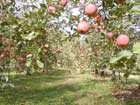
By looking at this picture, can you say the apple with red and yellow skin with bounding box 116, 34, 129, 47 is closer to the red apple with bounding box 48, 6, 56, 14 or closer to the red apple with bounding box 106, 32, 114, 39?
the red apple with bounding box 106, 32, 114, 39

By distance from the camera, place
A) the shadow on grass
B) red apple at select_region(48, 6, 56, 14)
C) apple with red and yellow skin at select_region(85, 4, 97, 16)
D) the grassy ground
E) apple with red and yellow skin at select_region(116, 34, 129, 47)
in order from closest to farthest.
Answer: apple with red and yellow skin at select_region(116, 34, 129, 47), apple with red and yellow skin at select_region(85, 4, 97, 16), red apple at select_region(48, 6, 56, 14), the grassy ground, the shadow on grass

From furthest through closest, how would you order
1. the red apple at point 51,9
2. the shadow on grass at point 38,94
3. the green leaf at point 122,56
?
the shadow on grass at point 38,94
the red apple at point 51,9
the green leaf at point 122,56

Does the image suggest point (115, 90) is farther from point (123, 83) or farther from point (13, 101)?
point (13, 101)

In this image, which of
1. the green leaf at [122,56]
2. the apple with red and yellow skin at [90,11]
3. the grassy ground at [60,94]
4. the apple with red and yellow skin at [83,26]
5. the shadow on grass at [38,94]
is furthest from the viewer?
the shadow on grass at [38,94]

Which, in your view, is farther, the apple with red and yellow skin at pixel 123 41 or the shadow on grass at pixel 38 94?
the shadow on grass at pixel 38 94

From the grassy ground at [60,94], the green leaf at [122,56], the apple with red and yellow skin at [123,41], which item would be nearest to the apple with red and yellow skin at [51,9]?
the apple with red and yellow skin at [123,41]

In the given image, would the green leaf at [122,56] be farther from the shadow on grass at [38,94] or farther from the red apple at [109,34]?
the shadow on grass at [38,94]

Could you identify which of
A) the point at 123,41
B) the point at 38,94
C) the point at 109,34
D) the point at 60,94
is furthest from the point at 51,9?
the point at 38,94

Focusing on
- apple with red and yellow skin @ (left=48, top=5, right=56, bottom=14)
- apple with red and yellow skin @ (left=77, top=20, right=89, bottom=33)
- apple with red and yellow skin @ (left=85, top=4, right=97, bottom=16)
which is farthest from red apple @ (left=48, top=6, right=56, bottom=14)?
apple with red and yellow skin @ (left=85, top=4, right=97, bottom=16)

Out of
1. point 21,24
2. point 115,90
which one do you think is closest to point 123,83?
point 115,90

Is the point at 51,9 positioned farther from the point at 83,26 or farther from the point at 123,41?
the point at 123,41

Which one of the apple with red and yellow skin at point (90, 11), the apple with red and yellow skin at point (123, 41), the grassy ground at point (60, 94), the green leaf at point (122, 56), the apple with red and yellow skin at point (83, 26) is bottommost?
the grassy ground at point (60, 94)

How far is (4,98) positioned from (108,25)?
49.2 ft

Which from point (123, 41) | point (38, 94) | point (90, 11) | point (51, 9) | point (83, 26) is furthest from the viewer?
point (38, 94)
